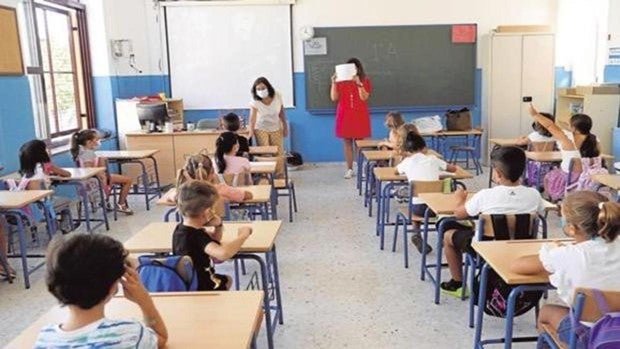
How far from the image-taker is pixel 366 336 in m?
3.07

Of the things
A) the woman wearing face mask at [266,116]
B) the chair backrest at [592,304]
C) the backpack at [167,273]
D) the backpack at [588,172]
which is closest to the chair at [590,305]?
the chair backrest at [592,304]

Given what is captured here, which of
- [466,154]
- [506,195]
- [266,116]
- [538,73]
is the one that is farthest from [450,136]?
[506,195]

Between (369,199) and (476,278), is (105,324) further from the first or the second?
(369,199)

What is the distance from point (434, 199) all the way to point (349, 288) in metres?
0.85

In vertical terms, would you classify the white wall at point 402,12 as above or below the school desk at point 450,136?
above

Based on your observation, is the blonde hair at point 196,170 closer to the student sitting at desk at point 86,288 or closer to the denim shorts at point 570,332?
the student sitting at desk at point 86,288

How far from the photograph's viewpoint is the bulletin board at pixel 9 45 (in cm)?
509

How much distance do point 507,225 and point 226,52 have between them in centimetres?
634

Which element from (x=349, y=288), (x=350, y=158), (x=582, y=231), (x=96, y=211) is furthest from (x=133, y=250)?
(x=350, y=158)

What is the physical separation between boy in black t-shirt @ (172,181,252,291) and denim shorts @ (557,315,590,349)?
131 cm

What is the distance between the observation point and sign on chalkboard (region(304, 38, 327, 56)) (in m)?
8.30

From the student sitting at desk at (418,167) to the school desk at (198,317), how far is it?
227 centimetres

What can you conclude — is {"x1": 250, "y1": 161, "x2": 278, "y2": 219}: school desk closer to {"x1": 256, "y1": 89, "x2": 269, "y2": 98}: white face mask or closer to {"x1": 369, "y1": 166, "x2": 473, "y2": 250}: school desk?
{"x1": 369, "y1": 166, "x2": 473, "y2": 250}: school desk

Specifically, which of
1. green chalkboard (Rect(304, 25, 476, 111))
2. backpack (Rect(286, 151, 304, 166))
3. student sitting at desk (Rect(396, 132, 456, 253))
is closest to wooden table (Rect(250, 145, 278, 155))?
backpack (Rect(286, 151, 304, 166))
